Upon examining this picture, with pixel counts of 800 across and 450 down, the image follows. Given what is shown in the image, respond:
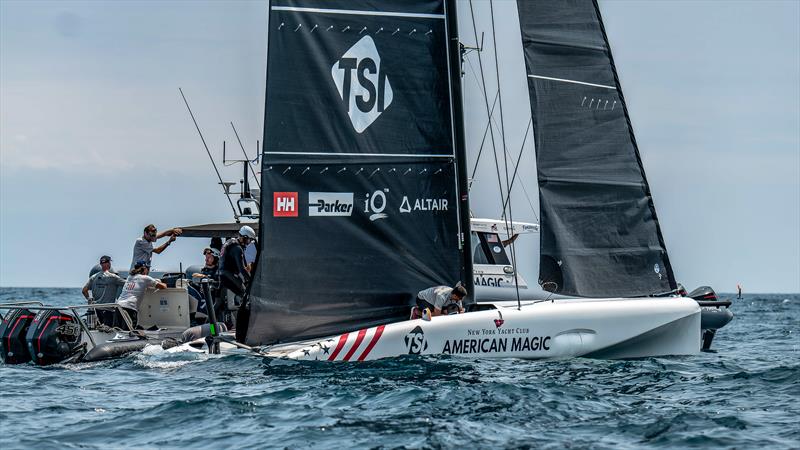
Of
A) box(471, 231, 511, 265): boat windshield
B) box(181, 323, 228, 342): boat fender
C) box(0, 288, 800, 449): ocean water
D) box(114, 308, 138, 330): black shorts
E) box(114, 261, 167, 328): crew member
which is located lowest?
box(0, 288, 800, 449): ocean water

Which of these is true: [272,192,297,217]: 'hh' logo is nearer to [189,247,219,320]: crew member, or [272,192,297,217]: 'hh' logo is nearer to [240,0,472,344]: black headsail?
[240,0,472,344]: black headsail

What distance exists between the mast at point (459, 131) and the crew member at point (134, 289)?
517 centimetres

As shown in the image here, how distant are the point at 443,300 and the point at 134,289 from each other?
5247 millimetres


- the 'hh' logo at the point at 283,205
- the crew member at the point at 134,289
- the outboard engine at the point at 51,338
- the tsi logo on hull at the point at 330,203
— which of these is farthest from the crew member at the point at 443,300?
the outboard engine at the point at 51,338

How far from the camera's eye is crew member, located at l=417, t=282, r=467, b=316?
15.0m

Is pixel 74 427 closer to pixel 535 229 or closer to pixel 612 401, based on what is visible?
pixel 612 401

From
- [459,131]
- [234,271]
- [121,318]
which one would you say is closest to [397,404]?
[459,131]

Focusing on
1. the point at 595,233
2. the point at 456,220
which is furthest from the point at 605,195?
the point at 456,220

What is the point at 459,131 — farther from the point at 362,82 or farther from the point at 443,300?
the point at 443,300

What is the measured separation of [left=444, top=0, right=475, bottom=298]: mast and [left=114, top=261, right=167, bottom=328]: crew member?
5169mm

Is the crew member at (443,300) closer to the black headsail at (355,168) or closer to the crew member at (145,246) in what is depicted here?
the black headsail at (355,168)

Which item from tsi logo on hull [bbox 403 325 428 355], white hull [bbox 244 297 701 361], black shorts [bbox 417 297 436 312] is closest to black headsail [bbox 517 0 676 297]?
white hull [bbox 244 297 701 361]

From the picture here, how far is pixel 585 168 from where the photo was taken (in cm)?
1680

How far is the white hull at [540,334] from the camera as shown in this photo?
558 inches
